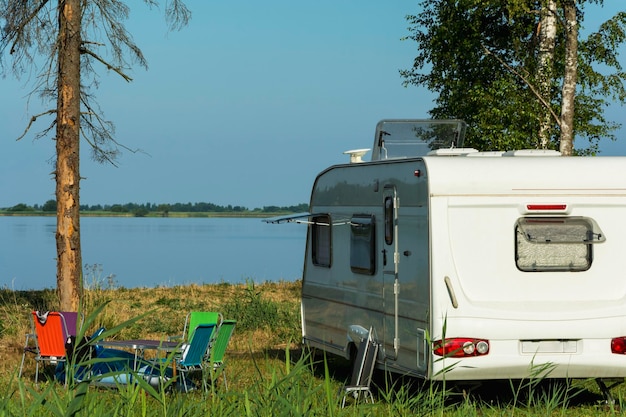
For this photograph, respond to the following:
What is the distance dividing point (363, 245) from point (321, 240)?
5.00 feet

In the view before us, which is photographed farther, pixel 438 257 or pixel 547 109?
pixel 547 109

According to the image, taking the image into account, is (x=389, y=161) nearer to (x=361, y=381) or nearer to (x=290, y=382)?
(x=361, y=381)

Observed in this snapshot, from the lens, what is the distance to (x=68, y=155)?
642 inches

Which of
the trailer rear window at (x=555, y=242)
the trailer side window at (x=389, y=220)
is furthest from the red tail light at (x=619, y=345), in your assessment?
the trailer side window at (x=389, y=220)

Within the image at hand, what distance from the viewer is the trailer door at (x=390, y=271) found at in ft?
33.8

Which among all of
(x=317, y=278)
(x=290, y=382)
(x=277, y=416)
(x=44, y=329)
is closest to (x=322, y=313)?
(x=317, y=278)

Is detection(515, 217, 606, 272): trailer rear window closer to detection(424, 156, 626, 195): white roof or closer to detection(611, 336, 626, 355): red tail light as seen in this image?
detection(424, 156, 626, 195): white roof

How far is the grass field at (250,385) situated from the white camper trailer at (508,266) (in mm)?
421

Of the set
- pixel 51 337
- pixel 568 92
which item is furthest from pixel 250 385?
pixel 568 92

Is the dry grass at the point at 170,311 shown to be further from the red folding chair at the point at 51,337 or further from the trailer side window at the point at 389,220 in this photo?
the trailer side window at the point at 389,220

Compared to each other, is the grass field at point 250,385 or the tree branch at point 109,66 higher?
the tree branch at point 109,66

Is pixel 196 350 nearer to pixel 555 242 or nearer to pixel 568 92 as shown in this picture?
pixel 555 242

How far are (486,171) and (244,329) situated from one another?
7684 millimetres

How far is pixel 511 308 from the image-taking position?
9.66 meters
